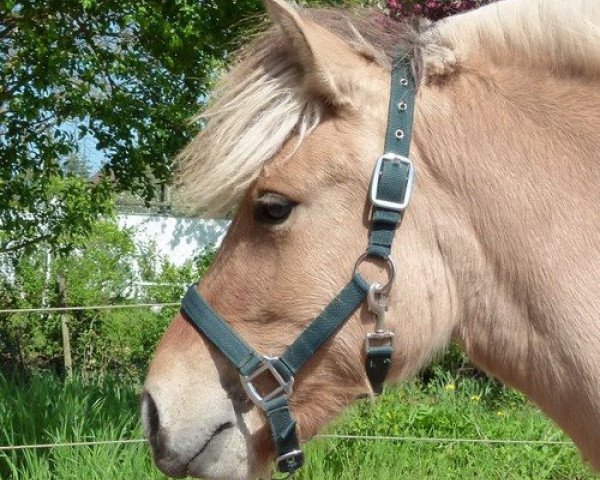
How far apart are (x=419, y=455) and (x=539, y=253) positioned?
294 cm

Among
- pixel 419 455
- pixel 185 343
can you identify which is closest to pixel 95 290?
pixel 419 455

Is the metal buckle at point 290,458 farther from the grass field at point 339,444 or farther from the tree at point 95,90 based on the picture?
the tree at point 95,90

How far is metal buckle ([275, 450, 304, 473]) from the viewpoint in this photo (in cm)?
192

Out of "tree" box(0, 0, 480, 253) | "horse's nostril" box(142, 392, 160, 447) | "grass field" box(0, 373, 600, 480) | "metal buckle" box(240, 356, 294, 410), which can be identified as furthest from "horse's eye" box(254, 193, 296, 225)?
"tree" box(0, 0, 480, 253)

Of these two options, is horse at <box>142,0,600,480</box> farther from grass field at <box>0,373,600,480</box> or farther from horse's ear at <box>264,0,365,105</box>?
grass field at <box>0,373,600,480</box>

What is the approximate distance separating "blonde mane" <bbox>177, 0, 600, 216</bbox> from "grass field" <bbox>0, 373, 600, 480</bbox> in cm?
216

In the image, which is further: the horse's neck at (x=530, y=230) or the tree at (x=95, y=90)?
the tree at (x=95, y=90)

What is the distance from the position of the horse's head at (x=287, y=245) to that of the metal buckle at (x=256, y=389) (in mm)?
29

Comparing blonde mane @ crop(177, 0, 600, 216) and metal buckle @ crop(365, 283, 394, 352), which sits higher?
blonde mane @ crop(177, 0, 600, 216)

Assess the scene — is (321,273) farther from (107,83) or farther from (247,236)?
(107,83)

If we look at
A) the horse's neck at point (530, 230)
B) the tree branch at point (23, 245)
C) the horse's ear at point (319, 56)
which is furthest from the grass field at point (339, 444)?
the horse's ear at point (319, 56)

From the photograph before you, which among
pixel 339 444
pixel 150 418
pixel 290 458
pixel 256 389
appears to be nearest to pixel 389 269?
pixel 256 389

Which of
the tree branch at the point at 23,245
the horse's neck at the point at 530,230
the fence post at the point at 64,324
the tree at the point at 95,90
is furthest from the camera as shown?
the fence post at the point at 64,324

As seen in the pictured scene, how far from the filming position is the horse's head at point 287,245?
1.79 m
